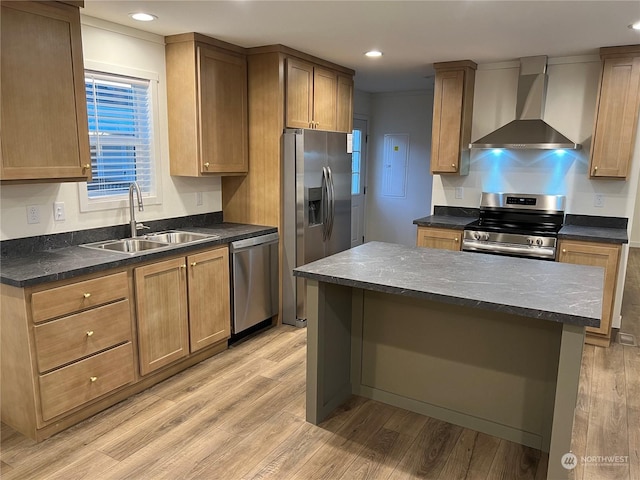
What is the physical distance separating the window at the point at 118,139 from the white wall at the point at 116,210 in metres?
0.08

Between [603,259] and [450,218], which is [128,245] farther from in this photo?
[603,259]

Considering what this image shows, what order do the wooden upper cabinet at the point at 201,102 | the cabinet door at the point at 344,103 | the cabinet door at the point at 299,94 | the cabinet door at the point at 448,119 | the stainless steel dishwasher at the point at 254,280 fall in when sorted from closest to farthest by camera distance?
the wooden upper cabinet at the point at 201,102 < the stainless steel dishwasher at the point at 254,280 < the cabinet door at the point at 299,94 < the cabinet door at the point at 448,119 < the cabinet door at the point at 344,103

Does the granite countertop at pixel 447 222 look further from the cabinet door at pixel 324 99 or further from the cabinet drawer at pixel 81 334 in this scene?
the cabinet drawer at pixel 81 334

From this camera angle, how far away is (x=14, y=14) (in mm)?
2406

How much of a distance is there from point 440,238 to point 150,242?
2.58 m

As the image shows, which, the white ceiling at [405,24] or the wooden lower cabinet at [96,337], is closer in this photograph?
the wooden lower cabinet at [96,337]

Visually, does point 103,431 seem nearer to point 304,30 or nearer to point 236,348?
point 236,348

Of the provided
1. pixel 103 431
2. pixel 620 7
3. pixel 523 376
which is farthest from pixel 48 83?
pixel 620 7

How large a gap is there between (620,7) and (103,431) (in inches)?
151

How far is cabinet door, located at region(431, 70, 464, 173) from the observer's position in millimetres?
4414

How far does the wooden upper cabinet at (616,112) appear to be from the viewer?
147 inches

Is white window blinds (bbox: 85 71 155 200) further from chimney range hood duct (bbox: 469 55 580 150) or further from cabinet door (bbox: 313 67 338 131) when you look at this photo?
chimney range hood duct (bbox: 469 55 580 150)

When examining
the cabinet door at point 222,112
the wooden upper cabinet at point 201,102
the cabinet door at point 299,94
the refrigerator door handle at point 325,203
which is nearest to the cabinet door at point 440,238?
the refrigerator door handle at point 325,203

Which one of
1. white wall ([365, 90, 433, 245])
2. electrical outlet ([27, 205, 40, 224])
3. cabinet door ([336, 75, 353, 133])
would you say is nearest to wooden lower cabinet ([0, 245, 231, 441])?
electrical outlet ([27, 205, 40, 224])
